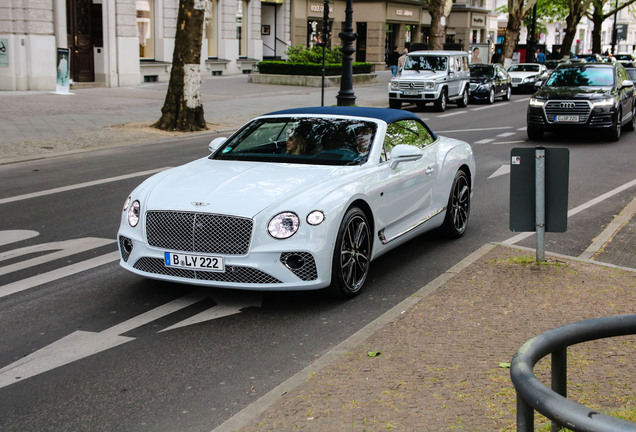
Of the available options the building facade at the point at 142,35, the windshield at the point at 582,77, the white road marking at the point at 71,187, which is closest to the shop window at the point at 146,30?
the building facade at the point at 142,35

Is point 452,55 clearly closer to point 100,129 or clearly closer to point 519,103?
point 519,103

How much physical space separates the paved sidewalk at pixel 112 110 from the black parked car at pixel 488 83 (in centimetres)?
358

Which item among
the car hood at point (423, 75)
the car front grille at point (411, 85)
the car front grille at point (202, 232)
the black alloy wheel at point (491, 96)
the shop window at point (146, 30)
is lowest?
the car front grille at point (202, 232)

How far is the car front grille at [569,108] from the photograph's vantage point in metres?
18.6

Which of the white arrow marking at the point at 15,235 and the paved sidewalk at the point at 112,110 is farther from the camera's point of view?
the paved sidewalk at the point at 112,110

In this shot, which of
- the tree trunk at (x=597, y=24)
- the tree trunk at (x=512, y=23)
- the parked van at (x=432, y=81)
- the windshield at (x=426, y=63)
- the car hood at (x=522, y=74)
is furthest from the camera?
the tree trunk at (x=597, y=24)

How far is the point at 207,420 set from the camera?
4.38m

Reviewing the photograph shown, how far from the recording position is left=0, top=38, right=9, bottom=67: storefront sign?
89.4 feet

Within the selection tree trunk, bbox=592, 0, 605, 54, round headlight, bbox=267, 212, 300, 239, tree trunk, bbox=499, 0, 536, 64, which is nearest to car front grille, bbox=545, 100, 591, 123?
round headlight, bbox=267, 212, 300, 239

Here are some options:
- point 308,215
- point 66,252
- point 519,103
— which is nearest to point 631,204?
point 308,215

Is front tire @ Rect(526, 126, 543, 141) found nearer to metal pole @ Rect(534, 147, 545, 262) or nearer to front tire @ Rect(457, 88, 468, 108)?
front tire @ Rect(457, 88, 468, 108)

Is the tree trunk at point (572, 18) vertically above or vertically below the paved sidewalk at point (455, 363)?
above

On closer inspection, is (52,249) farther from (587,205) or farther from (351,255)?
(587,205)

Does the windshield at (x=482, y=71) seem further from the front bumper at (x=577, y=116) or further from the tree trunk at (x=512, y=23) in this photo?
the tree trunk at (x=512, y=23)
